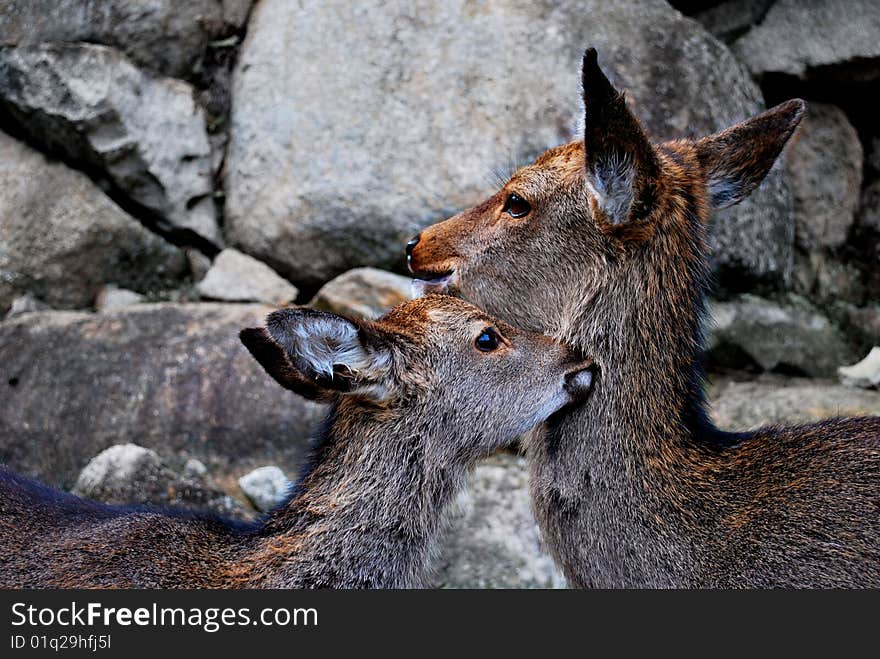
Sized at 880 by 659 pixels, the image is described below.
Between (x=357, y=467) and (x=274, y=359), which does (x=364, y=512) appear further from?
(x=274, y=359)

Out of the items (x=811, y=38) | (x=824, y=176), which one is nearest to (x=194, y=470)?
(x=824, y=176)

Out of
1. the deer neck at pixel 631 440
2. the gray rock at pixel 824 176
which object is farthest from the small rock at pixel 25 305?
the gray rock at pixel 824 176

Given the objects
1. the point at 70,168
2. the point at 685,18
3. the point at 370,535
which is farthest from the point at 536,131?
the point at 370,535

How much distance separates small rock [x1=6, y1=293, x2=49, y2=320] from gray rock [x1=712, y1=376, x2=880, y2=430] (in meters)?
5.12

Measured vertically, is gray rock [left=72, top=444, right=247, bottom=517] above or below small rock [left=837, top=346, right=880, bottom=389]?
below

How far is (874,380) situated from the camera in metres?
8.53

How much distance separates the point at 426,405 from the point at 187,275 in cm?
444

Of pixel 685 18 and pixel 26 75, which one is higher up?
pixel 685 18

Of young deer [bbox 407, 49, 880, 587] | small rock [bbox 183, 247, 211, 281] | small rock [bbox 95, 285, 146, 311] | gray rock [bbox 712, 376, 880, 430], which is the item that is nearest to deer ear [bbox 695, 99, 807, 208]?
young deer [bbox 407, 49, 880, 587]

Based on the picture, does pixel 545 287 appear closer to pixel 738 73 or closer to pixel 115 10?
pixel 738 73

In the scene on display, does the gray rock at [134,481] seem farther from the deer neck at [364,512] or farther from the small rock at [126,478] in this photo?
A: the deer neck at [364,512]

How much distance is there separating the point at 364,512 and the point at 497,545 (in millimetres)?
2661

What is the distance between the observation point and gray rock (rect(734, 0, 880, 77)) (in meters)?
9.09

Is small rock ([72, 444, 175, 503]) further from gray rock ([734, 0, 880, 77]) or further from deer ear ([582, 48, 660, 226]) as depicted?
gray rock ([734, 0, 880, 77])
